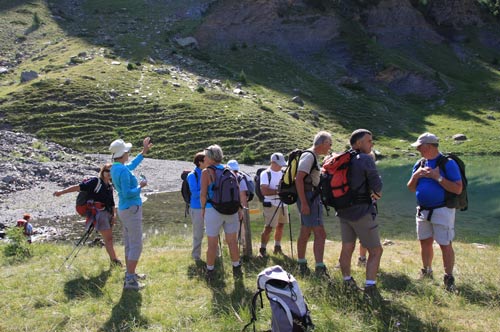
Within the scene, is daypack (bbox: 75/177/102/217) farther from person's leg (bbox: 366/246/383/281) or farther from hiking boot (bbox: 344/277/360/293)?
person's leg (bbox: 366/246/383/281)

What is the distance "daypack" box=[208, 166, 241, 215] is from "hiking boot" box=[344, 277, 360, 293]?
2.25 meters

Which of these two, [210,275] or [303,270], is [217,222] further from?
[303,270]

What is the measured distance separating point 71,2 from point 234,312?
279 feet

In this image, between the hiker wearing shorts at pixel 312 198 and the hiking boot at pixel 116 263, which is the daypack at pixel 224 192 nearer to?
the hiker wearing shorts at pixel 312 198

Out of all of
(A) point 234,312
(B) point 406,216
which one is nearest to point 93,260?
(A) point 234,312

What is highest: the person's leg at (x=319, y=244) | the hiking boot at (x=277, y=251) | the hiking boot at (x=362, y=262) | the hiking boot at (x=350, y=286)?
the person's leg at (x=319, y=244)

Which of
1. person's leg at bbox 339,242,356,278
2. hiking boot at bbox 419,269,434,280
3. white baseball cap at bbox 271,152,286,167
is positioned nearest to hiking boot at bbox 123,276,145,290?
person's leg at bbox 339,242,356,278

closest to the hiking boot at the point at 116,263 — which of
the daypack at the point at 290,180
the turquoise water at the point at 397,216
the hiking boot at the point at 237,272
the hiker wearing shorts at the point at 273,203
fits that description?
the hiking boot at the point at 237,272

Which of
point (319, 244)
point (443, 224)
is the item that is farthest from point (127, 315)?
point (443, 224)

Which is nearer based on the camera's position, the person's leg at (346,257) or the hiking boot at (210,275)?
the person's leg at (346,257)

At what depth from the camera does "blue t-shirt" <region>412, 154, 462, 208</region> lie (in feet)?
25.3

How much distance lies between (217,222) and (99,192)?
3.12m

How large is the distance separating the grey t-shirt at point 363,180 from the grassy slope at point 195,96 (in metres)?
31.0

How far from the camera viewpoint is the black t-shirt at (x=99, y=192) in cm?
982
